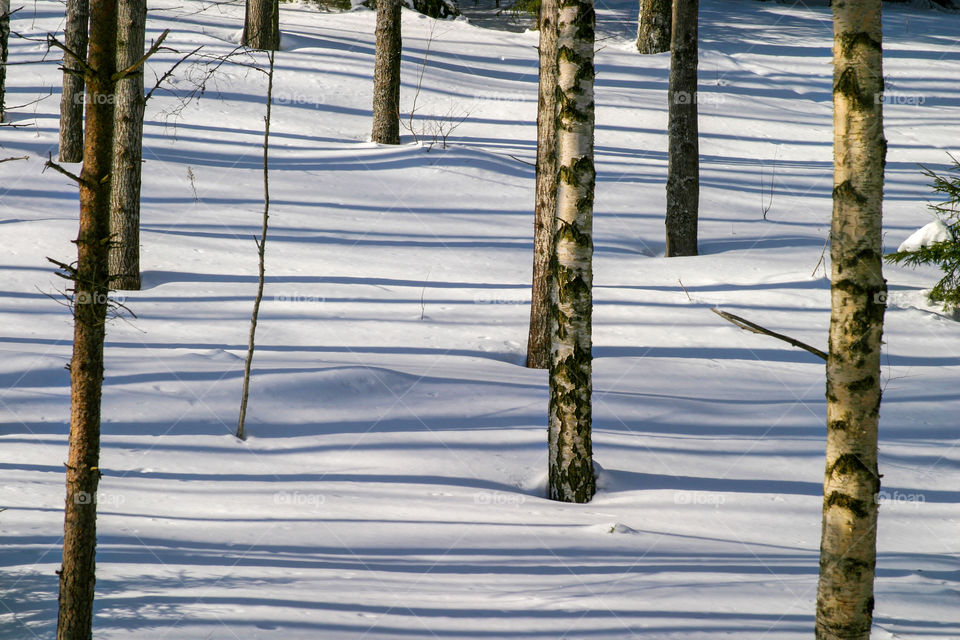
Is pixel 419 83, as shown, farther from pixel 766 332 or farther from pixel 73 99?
pixel 766 332

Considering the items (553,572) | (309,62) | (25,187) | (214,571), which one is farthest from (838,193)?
(309,62)

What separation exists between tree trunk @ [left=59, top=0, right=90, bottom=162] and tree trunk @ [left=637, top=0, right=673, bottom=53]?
1518 centimetres

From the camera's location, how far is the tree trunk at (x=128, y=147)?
910cm

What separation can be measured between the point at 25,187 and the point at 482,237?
6712 millimetres

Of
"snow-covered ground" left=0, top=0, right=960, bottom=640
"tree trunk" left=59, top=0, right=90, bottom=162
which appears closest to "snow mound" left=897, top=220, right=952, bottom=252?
"snow-covered ground" left=0, top=0, right=960, bottom=640

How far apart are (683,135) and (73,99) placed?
9040mm

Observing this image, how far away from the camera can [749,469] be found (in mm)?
7031

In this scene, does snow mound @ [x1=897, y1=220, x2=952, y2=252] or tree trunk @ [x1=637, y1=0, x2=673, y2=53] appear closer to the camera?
snow mound @ [x1=897, y1=220, x2=952, y2=252]

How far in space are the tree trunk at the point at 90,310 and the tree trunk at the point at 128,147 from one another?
5.78m

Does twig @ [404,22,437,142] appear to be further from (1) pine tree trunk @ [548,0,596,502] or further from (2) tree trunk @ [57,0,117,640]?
(2) tree trunk @ [57,0,117,640]

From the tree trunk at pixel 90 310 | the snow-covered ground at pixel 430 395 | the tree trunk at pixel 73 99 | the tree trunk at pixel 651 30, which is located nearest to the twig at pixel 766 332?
the snow-covered ground at pixel 430 395

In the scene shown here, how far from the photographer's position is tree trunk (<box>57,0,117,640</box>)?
11.7 ft

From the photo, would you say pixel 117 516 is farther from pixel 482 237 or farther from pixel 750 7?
pixel 750 7

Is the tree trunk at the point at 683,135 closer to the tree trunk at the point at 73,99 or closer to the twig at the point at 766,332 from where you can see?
the tree trunk at the point at 73,99
